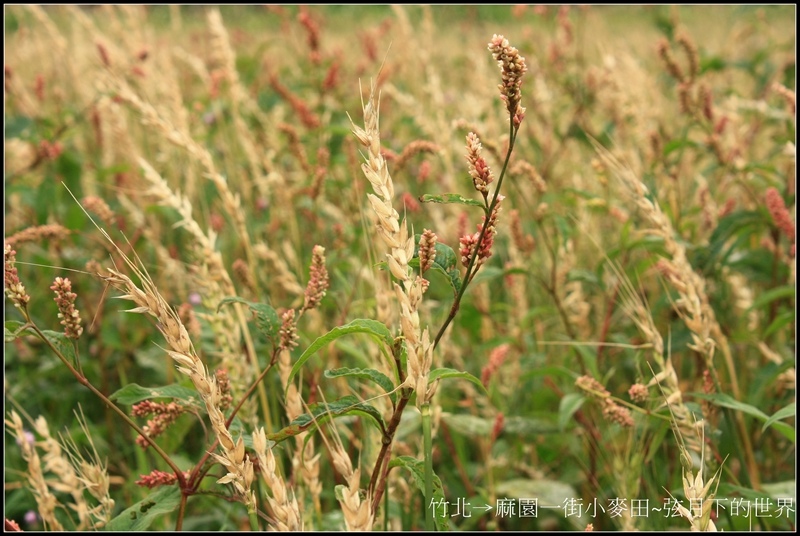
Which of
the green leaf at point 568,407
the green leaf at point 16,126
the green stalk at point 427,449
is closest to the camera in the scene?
the green stalk at point 427,449

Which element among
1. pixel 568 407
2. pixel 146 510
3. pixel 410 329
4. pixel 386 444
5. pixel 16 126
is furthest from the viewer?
pixel 16 126

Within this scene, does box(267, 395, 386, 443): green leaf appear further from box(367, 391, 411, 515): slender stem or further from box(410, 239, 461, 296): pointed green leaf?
box(410, 239, 461, 296): pointed green leaf

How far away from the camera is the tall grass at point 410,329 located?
89 cm

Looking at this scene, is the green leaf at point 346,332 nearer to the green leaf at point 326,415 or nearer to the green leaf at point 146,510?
the green leaf at point 326,415

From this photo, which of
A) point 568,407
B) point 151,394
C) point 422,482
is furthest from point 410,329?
point 568,407

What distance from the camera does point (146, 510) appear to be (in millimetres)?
1001

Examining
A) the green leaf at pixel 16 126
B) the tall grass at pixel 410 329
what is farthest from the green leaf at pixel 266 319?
the green leaf at pixel 16 126

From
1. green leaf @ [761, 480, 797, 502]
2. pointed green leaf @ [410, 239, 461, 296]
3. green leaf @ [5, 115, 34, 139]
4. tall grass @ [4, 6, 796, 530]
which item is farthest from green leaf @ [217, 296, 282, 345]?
green leaf @ [5, 115, 34, 139]

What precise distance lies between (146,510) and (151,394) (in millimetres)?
165

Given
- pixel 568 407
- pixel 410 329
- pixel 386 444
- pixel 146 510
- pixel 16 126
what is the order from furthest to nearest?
pixel 16 126
pixel 568 407
pixel 146 510
pixel 386 444
pixel 410 329

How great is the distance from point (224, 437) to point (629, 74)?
84.3 inches

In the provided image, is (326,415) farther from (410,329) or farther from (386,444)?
(410,329)

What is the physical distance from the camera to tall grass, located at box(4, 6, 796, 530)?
89 centimetres

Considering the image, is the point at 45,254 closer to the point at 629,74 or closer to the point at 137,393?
the point at 137,393
